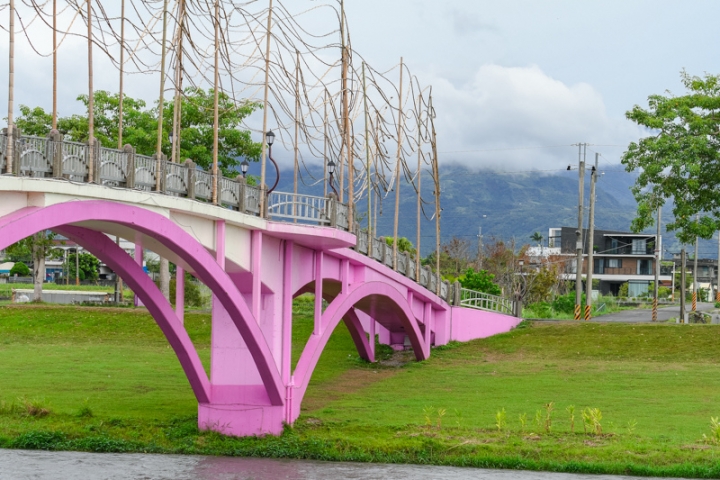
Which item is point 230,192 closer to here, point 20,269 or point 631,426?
point 631,426

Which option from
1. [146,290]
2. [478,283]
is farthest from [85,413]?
[478,283]

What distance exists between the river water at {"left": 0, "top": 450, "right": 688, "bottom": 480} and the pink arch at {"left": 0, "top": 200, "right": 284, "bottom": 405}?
252 centimetres

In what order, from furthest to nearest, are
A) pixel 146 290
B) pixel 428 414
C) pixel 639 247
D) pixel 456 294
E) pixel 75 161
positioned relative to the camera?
pixel 639 247 → pixel 456 294 → pixel 428 414 → pixel 146 290 → pixel 75 161

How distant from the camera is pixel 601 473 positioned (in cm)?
2236

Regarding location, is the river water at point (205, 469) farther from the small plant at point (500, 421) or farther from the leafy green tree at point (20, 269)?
the leafy green tree at point (20, 269)

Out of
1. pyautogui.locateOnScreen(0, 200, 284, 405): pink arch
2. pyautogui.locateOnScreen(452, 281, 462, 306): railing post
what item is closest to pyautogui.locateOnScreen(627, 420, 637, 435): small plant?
pyautogui.locateOnScreen(0, 200, 284, 405): pink arch

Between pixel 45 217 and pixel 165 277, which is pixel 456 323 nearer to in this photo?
pixel 165 277

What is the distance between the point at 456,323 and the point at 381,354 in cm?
392

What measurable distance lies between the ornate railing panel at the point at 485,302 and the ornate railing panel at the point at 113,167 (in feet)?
93.9

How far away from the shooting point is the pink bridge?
1769 centimetres

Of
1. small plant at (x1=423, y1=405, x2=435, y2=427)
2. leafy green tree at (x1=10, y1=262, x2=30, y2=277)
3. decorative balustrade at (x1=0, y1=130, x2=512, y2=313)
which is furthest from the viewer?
leafy green tree at (x1=10, y1=262, x2=30, y2=277)

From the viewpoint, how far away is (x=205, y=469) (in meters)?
22.1

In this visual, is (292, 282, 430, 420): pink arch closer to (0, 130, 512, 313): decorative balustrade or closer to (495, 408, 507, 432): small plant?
(0, 130, 512, 313): decorative balustrade

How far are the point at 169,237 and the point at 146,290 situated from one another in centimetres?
211
